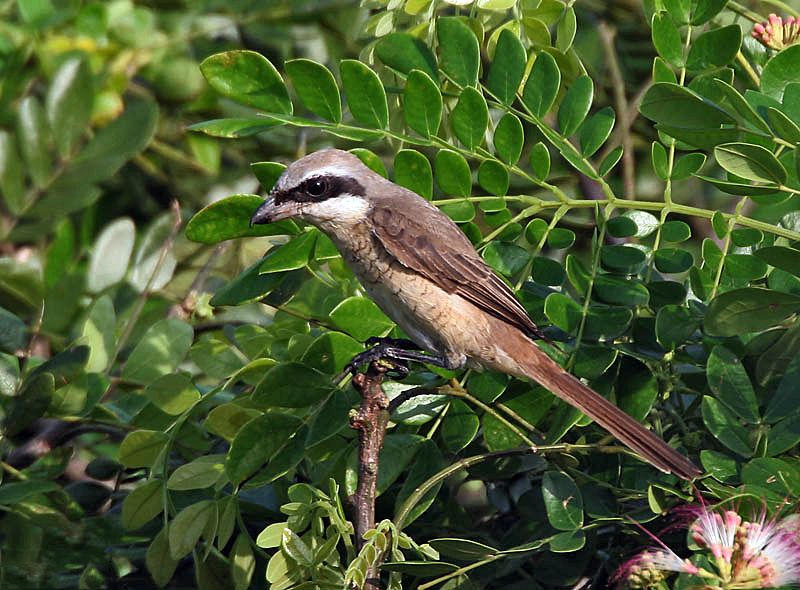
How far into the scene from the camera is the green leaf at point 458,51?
2.48 metres

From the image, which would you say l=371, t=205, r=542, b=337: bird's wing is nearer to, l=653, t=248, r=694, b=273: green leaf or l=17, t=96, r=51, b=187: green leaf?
l=653, t=248, r=694, b=273: green leaf

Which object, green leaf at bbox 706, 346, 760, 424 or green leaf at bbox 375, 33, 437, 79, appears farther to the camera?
green leaf at bbox 375, 33, 437, 79

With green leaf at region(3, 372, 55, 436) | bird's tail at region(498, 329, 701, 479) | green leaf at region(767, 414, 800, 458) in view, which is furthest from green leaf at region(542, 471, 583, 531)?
green leaf at region(3, 372, 55, 436)

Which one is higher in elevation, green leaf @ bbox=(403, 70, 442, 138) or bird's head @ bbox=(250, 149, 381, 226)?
green leaf @ bbox=(403, 70, 442, 138)

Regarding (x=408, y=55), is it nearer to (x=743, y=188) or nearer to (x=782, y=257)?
(x=743, y=188)

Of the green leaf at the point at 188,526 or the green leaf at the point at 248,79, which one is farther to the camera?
the green leaf at the point at 248,79

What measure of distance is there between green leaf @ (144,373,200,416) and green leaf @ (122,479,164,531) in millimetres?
263

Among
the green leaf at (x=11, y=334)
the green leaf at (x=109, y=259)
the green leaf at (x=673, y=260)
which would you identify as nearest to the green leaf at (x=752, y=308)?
the green leaf at (x=673, y=260)

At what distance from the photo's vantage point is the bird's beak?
246cm

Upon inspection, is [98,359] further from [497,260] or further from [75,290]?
[497,260]

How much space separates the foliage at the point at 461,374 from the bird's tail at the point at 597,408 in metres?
0.04

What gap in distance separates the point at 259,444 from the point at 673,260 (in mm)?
953

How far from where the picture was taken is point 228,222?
2512mm

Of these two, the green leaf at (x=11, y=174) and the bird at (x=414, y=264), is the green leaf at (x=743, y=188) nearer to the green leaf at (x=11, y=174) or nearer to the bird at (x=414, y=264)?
the bird at (x=414, y=264)
